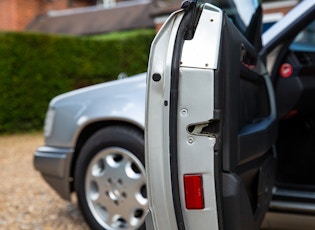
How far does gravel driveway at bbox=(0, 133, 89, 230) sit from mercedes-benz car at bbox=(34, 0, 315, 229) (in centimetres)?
68

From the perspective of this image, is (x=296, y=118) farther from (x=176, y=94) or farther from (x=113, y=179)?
(x=176, y=94)

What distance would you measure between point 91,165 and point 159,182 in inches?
52.5

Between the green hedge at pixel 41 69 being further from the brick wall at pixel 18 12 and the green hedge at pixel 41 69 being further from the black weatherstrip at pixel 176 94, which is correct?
the brick wall at pixel 18 12

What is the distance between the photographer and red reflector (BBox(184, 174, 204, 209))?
1.85 m

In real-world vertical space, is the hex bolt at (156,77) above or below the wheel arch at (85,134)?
above

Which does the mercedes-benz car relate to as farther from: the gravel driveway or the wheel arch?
the gravel driveway

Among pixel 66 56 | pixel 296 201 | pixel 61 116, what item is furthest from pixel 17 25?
pixel 296 201

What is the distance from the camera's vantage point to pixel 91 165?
3.13 m

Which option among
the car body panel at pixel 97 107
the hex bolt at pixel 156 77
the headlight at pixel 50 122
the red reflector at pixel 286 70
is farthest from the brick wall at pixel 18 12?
the hex bolt at pixel 156 77

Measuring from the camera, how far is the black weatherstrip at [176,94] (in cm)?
185

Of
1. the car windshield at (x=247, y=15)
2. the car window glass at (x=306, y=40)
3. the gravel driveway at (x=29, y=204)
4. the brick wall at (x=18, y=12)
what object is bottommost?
the gravel driveway at (x=29, y=204)

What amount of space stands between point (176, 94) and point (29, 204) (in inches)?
129

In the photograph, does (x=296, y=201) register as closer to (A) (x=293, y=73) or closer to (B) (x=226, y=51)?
(A) (x=293, y=73)

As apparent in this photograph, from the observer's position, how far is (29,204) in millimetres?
4582
